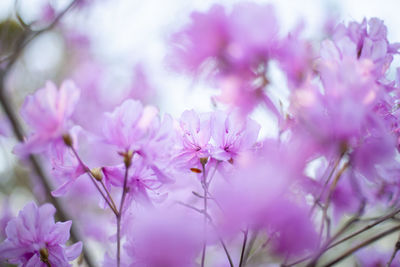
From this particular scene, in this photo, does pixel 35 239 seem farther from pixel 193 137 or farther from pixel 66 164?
pixel 193 137

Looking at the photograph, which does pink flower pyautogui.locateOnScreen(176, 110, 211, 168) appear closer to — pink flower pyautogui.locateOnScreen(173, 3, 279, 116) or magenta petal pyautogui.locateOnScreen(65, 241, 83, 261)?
pink flower pyautogui.locateOnScreen(173, 3, 279, 116)

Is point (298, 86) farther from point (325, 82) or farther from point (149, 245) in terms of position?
point (149, 245)

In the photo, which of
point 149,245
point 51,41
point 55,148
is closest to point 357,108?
point 149,245

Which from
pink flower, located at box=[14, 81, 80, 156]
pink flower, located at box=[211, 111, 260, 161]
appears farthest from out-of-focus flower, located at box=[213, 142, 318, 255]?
pink flower, located at box=[14, 81, 80, 156]

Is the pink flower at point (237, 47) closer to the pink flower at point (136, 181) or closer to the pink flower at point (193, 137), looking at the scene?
the pink flower at point (193, 137)

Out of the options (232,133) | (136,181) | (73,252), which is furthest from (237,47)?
(73,252)
